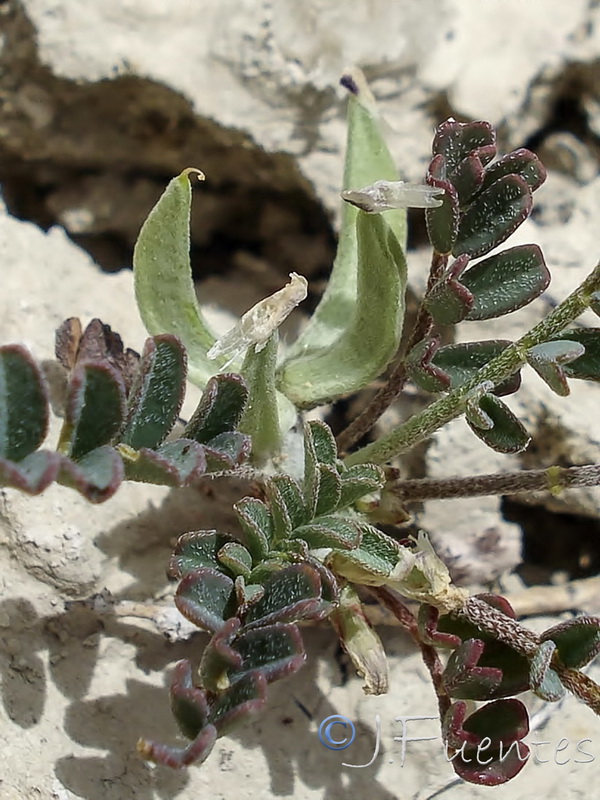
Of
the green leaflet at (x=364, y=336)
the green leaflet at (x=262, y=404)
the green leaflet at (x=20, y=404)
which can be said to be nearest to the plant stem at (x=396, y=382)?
the green leaflet at (x=364, y=336)

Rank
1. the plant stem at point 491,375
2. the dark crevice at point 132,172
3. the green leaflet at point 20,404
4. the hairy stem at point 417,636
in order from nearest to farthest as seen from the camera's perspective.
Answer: the green leaflet at point 20,404, the plant stem at point 491,375, the hairy stem at point 417,636, the dark crevice at point 132,172

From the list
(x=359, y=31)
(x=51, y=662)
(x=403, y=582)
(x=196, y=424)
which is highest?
(x=359, y=31)

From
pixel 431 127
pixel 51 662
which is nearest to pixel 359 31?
pixel 431 127

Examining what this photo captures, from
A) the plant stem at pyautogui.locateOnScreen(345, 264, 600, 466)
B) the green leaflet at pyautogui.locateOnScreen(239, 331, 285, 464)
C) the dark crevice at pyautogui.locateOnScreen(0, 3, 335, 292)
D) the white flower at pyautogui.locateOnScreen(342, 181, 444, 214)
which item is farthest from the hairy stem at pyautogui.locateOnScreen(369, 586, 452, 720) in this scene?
the dark crevice at pyautogui.locateOnScreen(0, 3, 335, 292)

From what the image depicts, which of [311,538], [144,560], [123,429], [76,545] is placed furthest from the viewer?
[144,560]

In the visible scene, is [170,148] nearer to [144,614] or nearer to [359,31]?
[359,31]

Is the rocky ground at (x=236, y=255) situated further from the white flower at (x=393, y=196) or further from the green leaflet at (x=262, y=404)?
the white flower at (x=393, y=196)

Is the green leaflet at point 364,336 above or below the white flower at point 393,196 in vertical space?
below
